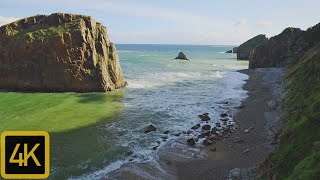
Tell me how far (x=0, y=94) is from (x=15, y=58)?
7602 millimetres

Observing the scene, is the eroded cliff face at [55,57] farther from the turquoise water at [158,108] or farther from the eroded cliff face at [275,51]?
the eroded cliff face at [275,51]

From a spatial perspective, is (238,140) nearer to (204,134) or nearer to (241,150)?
(241,150)

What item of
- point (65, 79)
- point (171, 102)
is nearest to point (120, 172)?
point (171, 102)

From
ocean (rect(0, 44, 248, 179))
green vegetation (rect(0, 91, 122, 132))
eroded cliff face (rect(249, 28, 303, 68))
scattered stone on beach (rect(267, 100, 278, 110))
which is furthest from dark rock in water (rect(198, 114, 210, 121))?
eroded cliff face (rect(249, 28, 303, 68))

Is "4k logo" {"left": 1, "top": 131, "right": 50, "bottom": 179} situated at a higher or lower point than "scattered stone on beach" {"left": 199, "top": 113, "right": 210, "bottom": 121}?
higher

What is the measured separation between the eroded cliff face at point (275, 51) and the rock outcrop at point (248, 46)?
141 feet

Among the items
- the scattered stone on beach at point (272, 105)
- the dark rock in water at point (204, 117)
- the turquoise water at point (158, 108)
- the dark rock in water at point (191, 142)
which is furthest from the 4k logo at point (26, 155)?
the scattered stone on beach at point (272, 105)

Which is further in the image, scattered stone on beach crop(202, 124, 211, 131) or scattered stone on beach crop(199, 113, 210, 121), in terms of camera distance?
scattered stone on beach crop(199, 113, 210, 121)

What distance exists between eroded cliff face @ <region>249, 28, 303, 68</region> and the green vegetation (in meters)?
51.4

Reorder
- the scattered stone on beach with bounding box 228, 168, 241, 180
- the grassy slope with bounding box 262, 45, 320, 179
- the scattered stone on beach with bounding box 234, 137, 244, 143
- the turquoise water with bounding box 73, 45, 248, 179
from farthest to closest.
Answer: the scattered stone on beach with bounding box 234, 137, 244, 143 < the turquoise water with bounding box 73, 45, 248, 179 < the scattered stone on beach with bounding box 228, 168, 241, 180 < the grassy slope with bounding box 262, 45, 320, 179

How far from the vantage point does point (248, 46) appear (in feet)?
518

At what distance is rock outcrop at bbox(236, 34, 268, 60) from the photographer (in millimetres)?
149725

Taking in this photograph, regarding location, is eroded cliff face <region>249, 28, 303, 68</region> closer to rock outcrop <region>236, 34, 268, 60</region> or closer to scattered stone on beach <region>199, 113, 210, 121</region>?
rock outcrop <region>236, 34, 268, 60</region>

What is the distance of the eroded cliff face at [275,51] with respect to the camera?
323ft
